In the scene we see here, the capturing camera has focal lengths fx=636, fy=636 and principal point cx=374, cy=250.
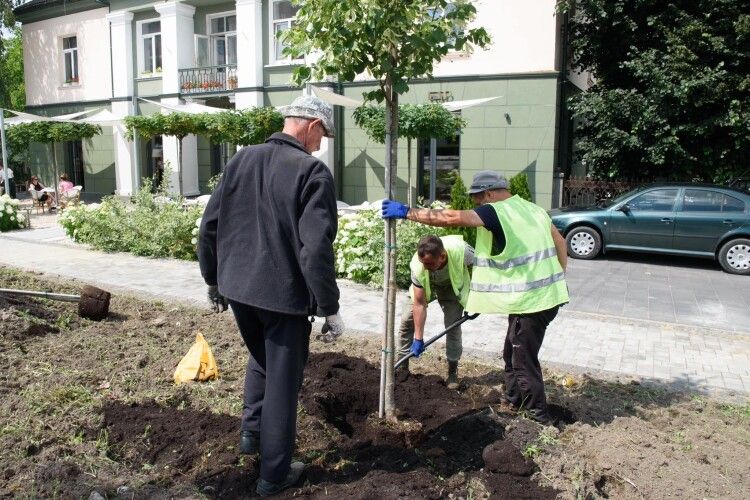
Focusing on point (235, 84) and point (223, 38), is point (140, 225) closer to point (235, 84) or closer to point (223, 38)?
point (235, 84)

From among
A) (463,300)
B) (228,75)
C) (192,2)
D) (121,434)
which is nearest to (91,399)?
(121,434)

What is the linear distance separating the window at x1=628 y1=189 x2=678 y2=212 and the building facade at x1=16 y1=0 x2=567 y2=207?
3.88 metres

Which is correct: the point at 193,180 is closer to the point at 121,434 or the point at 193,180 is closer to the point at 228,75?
the point at 228,75

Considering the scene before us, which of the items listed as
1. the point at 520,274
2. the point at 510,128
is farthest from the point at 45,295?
the point at 510,128

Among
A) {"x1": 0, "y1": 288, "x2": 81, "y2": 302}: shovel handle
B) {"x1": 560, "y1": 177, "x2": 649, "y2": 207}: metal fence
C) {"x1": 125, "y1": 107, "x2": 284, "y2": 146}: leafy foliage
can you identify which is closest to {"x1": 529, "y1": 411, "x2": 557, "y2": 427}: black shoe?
{"x1": 0, "y1": 288, "x2": 81, "y2": 302}: shovel handle

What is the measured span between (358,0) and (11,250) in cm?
1075

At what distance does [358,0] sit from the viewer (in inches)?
138

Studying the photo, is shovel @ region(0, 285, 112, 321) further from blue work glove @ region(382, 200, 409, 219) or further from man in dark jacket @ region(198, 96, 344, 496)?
blue work glove @ region(382, 200, 409, 219)

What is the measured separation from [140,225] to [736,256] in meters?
10.3

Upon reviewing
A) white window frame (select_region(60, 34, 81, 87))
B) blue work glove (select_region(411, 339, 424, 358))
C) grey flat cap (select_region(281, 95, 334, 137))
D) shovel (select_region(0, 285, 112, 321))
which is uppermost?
white window frame (select_region(60, 34, 81, 87))

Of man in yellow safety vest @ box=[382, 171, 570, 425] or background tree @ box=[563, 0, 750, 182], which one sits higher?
background tree @ box=[563, 0, 750, 182]

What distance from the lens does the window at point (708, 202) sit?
1089cm

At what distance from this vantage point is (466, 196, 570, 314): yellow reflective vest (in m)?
3.95

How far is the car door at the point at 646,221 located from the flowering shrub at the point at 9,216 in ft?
42.5
